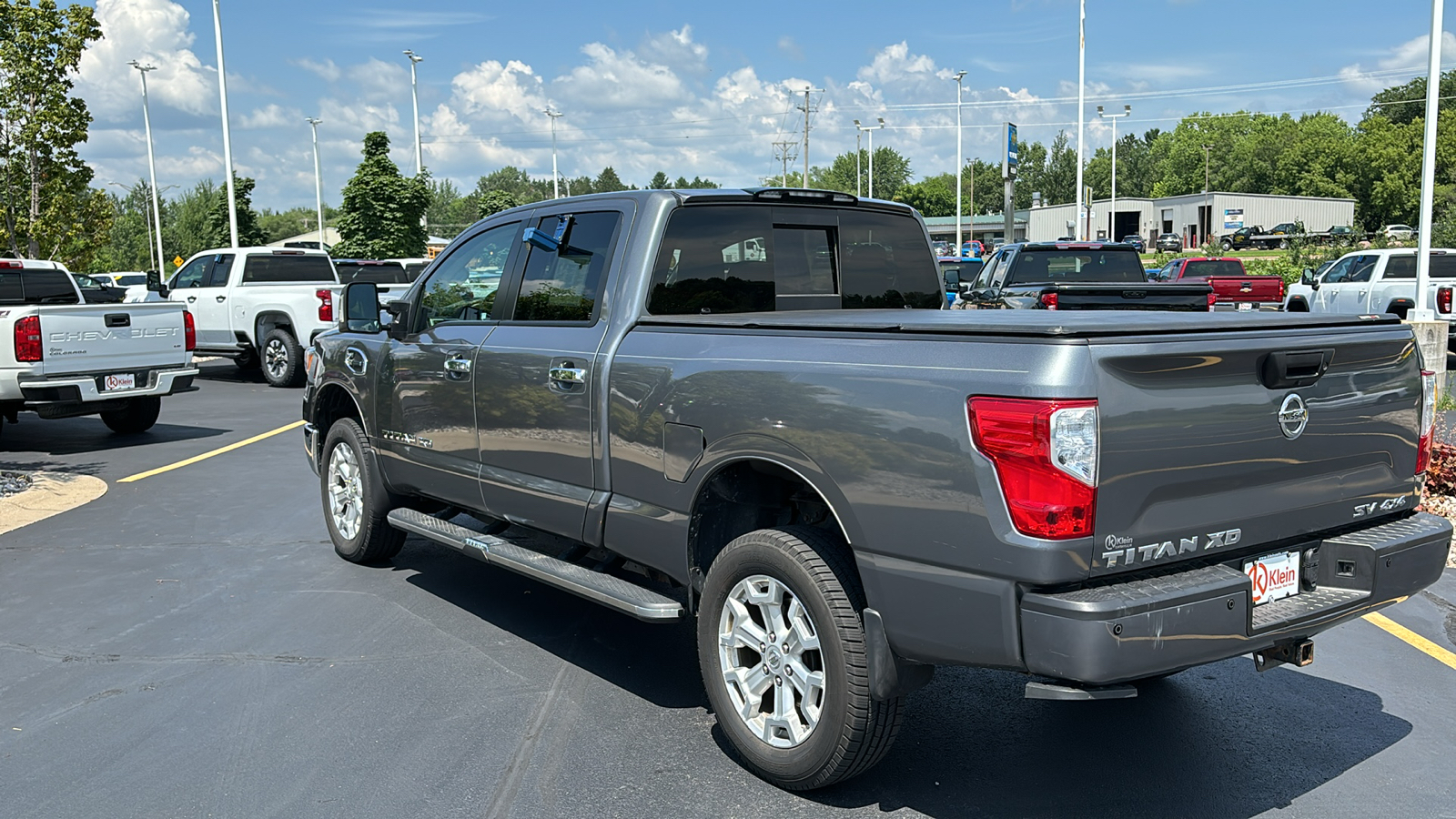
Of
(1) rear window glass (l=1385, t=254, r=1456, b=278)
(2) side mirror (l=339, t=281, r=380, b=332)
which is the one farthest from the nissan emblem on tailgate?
(1) rear window glass (l=1385, t=254, r=1456, b=278)

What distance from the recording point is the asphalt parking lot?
12.8 ft

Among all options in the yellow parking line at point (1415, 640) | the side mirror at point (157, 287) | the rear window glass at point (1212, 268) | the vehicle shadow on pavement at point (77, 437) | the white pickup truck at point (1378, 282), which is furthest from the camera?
the rear window glass at point (1212, 268)

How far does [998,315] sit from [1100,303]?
24.0 feet

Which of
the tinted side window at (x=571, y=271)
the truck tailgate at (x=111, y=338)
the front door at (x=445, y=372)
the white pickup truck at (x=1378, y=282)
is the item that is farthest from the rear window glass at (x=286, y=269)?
A: the white pickup truck at (x=1378, y=282)

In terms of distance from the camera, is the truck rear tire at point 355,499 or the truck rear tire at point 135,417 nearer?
the truck rear tire at point 355,499

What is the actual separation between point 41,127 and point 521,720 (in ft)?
89.6

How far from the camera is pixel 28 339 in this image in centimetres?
1077

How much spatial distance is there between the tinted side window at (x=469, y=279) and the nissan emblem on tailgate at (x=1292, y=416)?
3.62m

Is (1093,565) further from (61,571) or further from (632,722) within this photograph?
(61,571)

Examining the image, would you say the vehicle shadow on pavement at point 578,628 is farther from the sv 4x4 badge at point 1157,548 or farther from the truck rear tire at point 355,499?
the sv 4x4 badge at point 1157,548

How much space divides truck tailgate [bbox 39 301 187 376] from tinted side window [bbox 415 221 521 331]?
6632mm

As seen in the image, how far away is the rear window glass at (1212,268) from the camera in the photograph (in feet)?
92.4

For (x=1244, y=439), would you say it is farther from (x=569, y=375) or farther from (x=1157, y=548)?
(x=569, y=375)

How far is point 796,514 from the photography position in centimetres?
446
